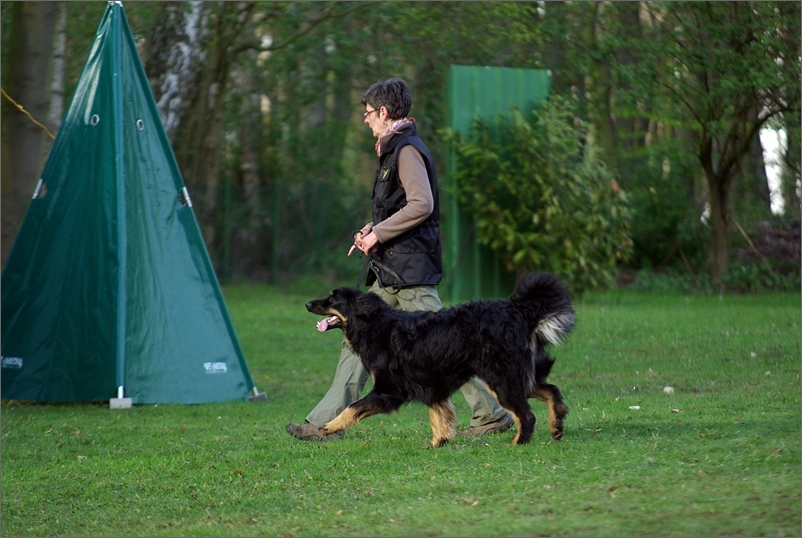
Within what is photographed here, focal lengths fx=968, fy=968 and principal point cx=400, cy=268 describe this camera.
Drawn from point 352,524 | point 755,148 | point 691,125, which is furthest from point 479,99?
point 352,524

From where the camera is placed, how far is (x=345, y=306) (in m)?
6.29

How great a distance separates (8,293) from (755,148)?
1600cm

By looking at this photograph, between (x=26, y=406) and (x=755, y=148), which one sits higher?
(x=755, y=148)

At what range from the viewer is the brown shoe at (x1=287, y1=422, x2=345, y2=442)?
6.67 meters

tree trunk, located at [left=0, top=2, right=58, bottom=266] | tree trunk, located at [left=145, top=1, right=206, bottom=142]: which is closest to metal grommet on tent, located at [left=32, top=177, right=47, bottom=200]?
tree trunk, located at [left=0, top=2, right=58, bottom=266]

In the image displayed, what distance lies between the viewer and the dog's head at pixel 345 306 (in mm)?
6234

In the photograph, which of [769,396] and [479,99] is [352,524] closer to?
[769,396]

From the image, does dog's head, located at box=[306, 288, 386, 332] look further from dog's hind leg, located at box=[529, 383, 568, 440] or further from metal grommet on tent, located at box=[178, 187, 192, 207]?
metal grommet on tent, located at box=[178, 187, 192, 207]

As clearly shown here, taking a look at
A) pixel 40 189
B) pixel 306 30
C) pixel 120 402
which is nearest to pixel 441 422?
pixel 120 402

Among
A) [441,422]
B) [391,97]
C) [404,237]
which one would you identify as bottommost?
[441,422]

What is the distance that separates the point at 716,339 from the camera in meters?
11.3

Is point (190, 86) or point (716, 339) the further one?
point (190, 86)

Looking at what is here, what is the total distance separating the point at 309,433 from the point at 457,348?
1.38 metres

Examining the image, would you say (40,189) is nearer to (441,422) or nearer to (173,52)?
(441,422)
